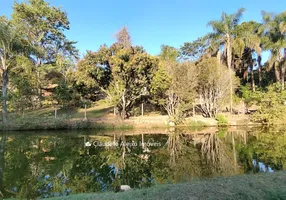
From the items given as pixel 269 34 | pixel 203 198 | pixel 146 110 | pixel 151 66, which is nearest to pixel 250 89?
pixel 269 34

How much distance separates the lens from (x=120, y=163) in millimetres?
10484

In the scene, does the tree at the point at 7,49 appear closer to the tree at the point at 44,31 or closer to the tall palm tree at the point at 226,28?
the tree at the point at 44,31

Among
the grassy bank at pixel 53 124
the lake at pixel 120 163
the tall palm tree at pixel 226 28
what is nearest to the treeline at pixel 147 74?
the tall palm tree at pixel 226 28

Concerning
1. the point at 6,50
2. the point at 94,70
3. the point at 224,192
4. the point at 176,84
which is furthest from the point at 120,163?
the point at 6,50

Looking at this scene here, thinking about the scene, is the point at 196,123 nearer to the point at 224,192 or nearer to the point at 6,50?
the point at 6,50

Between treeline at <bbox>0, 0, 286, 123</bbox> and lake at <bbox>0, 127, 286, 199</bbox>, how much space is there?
374 inches

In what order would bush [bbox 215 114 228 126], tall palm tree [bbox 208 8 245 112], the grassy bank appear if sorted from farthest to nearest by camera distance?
tall palm tree [bbox 208 8 245 112] → bush [bbox 215 114 228 126] → the grassy bank

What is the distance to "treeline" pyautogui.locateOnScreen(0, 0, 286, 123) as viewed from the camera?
23531 millimetres

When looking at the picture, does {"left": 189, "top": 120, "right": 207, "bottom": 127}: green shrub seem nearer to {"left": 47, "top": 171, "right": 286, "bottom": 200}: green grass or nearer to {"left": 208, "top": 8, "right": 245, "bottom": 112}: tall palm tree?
{"left": 208, "top": 8, "right": 245, "bottom": 112}: tall palm tree

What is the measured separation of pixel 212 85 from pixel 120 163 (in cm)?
1837

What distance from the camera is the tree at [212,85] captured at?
25728 millimetres

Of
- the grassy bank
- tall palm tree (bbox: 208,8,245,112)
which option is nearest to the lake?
the grassy bank

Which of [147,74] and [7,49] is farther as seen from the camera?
[147,74]

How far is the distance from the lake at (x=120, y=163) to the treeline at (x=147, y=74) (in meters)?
9.51
